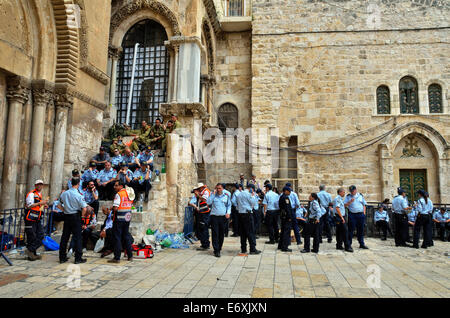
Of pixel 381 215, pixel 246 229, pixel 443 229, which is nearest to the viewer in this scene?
pixel 246 229

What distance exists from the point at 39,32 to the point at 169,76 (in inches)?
208

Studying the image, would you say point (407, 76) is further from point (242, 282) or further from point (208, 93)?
point (242, 282)

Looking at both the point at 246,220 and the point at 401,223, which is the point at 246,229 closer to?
the point at 246,220

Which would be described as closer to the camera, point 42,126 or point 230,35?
point 42,126

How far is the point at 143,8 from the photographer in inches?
520

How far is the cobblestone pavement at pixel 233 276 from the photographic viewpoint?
173 inches

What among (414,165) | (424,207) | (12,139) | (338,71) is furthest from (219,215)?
(414,165)

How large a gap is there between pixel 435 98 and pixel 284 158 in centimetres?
762

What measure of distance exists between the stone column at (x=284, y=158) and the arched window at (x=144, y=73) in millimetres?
5937

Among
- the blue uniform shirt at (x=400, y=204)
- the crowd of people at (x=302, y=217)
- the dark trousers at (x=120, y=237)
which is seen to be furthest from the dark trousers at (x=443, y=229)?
the dark trousers at (x=120, y=237)

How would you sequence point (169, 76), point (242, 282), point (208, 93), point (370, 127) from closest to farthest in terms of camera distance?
point (242, 282) < point (169, 76) < point (370, 127) < point (208, 93)

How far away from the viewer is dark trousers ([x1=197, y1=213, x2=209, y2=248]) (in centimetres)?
782

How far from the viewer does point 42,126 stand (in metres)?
8.20
